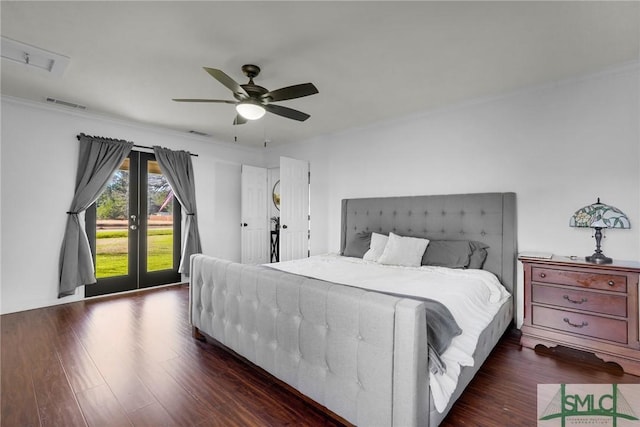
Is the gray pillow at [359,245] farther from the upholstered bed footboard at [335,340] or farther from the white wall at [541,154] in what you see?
the upholstered bed footboard at [335,340]

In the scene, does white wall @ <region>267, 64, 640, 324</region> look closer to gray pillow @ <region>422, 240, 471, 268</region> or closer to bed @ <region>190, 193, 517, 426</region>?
bed @ <region>190, 193, 517, 426</region>

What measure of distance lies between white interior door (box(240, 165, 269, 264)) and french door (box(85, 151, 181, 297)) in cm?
117

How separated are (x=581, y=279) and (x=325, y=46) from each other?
2843mm

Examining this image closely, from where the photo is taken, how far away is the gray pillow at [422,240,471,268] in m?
3.08

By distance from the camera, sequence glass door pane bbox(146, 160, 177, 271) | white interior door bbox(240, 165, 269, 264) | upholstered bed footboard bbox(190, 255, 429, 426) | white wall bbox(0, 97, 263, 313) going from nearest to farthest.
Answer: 1. upholstered bed footboard bbox(190, 255, 429, 426)
2. white wall bbox(0, 97, 263, 313)
3. glass door pane bbox(146, 160, 177, 271)
4. white interior door bbox(240, 165, 269, 264)

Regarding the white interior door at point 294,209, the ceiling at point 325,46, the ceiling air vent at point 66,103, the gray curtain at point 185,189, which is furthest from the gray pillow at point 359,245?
the ceiling air vent at point 66,103

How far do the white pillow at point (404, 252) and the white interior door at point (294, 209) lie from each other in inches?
73.4

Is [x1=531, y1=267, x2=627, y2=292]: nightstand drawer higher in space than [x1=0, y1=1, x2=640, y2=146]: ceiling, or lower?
lower

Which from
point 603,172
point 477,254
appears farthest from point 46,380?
point 603,172

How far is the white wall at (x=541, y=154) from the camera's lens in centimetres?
259

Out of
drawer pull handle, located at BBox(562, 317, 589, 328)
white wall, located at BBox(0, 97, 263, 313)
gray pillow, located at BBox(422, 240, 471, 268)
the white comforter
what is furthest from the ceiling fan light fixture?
drawer pull handle, located at BBox(562, 317, 589, 328)

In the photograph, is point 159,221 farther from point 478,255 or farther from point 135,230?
point 478,255

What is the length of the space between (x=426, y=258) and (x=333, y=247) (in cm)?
181

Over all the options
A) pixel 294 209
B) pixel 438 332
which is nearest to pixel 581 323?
pixel 438 332
